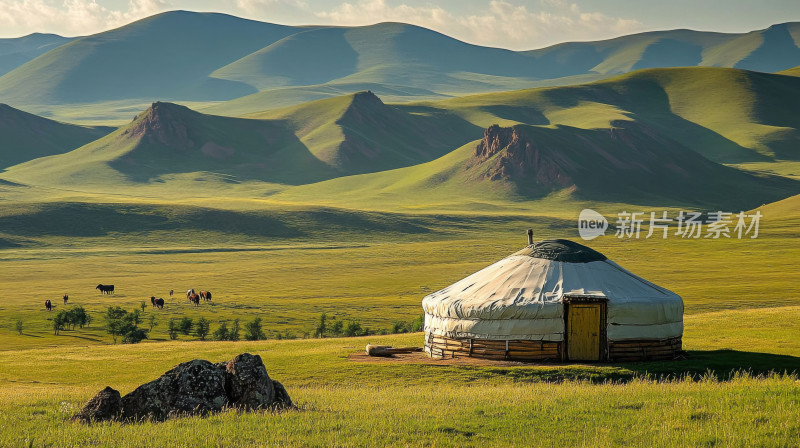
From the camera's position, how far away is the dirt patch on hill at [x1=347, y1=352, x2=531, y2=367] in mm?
22531

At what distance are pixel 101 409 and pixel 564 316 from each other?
1247 cm

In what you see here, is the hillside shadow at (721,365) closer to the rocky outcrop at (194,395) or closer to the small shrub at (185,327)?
the rocky outcrop at (194,395)

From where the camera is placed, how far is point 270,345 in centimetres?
2980

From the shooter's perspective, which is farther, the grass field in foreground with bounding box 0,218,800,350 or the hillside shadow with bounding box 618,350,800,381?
the grass field in foreground with bounding box 0,218,800,350

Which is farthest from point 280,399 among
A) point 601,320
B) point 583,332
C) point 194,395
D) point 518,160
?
point 518,160

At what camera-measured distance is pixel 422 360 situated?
23609 mm

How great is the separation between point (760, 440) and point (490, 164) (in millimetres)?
145640

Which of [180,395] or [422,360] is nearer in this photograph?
[180,395]

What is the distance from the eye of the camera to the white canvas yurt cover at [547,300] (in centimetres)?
2247

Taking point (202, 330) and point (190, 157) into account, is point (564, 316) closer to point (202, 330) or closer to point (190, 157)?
point (202, 330)

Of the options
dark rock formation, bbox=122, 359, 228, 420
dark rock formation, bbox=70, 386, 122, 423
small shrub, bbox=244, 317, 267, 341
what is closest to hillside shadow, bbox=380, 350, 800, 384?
dark rock formation, bbox=122, 359, 228, 420

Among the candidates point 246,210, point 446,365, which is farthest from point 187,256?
point 446,365

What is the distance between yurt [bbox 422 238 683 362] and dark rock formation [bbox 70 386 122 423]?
36.2 ft

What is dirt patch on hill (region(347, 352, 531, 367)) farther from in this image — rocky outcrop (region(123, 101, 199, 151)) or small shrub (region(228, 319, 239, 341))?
rocky outcrop (region(123, 101, 199, 151))
